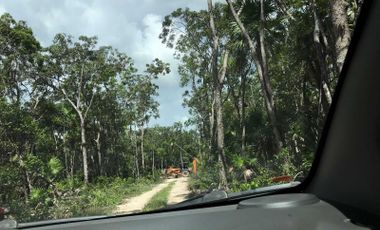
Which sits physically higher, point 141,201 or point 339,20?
point 339,20

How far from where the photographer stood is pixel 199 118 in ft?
126

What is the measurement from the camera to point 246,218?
1886 mm

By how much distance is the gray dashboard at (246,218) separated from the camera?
5.97ft

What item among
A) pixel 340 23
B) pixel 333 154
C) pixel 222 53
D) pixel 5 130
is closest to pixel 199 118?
pixel 222 53

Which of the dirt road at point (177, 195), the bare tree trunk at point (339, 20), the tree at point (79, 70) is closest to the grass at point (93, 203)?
the dirt road at point (177, 195)

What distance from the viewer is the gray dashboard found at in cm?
→ 182

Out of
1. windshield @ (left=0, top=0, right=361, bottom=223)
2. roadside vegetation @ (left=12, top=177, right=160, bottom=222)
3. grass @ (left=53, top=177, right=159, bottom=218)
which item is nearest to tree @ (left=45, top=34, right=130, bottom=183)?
windshield @ (left=0, top=0, right=361, bottom=223)

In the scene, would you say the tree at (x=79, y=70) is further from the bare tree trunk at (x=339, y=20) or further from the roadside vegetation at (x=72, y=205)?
the bare tree trunk at (x=339, y=20)

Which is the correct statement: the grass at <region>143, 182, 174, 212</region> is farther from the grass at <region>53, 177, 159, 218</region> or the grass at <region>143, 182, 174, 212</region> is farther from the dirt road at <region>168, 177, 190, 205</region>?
the grass at <region>53, 177, 159, 218</region>

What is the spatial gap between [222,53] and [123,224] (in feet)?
71.2

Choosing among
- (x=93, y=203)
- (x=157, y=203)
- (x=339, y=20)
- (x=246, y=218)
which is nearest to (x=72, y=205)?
(x=93, y=203)

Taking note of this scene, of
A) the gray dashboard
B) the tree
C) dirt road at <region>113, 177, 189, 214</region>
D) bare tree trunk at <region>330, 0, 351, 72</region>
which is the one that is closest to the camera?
the gray dashboard

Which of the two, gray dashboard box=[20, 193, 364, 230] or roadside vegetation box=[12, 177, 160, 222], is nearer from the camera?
gray dashboard box=[20, 193, 364, 230]

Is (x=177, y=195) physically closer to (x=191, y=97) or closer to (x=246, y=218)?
(x=246, y=218)
